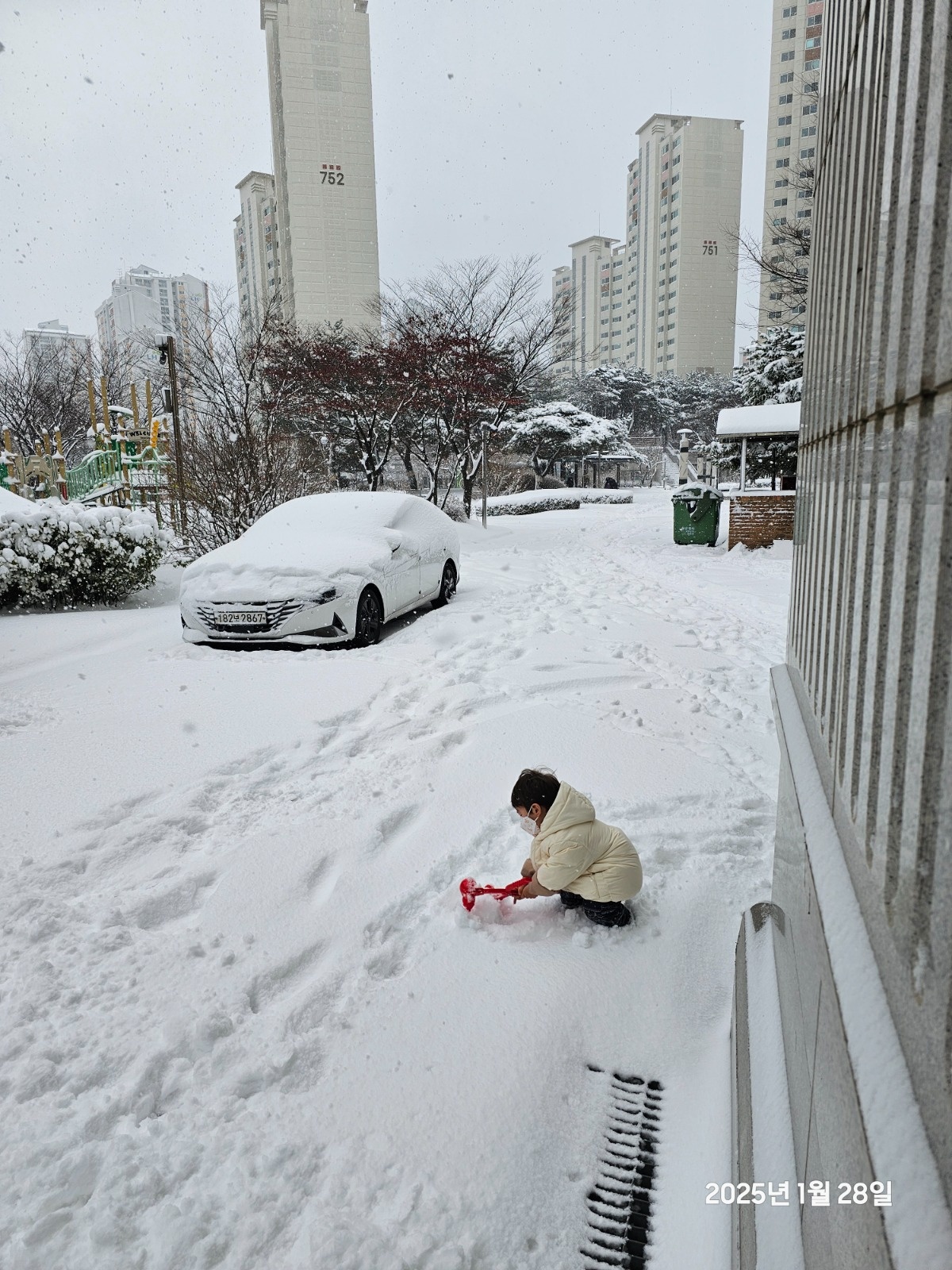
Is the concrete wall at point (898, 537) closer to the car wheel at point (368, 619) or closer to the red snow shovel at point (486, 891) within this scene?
the red snow shovel at point (486, 891)

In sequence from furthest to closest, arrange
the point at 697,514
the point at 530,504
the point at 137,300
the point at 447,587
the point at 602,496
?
→ the point at 137,300, the point at 602,496, the point at 530,504, the point at 697,514, the point at 447,587

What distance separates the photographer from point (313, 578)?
689 centimetres

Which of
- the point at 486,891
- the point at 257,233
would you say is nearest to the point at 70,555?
the point at 486,891

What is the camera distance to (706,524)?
1541 cm

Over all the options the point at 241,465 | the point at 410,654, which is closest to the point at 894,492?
the point at 410,654

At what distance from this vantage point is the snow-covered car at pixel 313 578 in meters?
6.78

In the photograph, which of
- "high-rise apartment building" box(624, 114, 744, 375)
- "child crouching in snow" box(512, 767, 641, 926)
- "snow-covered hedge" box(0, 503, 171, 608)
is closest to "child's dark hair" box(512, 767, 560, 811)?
"child crouching in snow" box(512, 767, 641, 926)

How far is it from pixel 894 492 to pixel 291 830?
3113 millimetres

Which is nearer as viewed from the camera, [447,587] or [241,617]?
[241,617]

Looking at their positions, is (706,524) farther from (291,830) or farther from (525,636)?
(291,830)

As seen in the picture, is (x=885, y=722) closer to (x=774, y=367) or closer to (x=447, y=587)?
(x=447, y=587)

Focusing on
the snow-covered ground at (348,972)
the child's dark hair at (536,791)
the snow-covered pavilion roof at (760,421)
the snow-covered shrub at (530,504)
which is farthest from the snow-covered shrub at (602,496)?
the child's dark hair at (536,791)

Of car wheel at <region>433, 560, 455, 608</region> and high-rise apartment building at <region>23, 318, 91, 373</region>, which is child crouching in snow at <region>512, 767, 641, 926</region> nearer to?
car wheel at <region>433, 560, 455, 608</region>

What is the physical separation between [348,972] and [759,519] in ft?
44.2
